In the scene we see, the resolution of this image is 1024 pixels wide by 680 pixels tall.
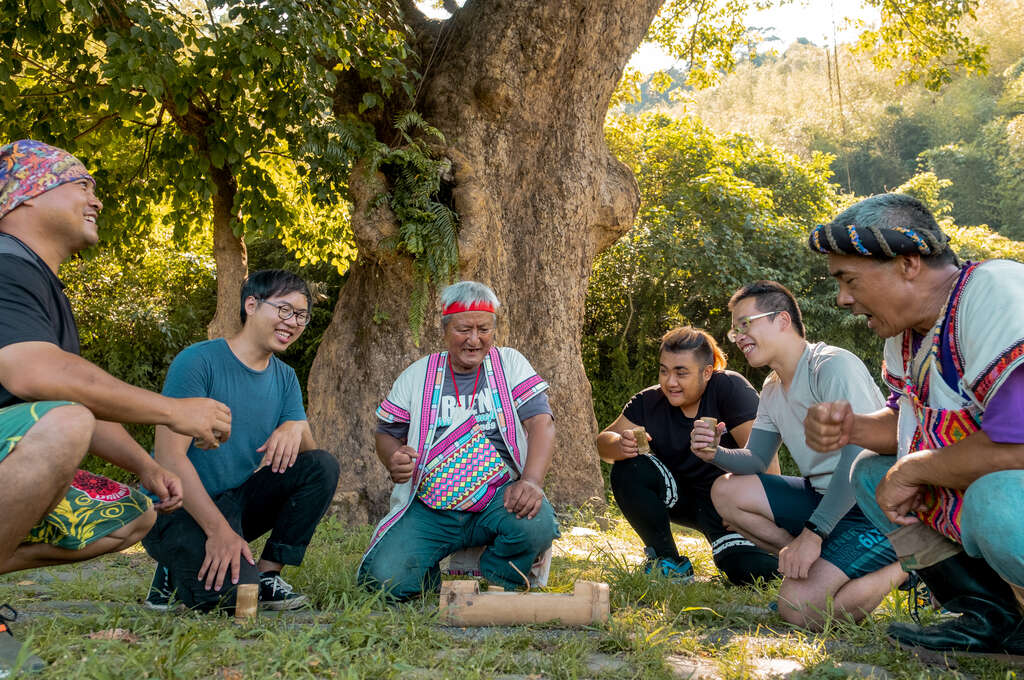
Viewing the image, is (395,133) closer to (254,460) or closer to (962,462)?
(254,460)

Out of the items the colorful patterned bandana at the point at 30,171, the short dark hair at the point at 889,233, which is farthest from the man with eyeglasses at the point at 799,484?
the colorful patterned bandana at the point at 30,171

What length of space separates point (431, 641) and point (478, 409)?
1391 mm

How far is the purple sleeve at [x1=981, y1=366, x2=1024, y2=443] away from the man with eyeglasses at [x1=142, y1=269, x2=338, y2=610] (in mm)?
2872

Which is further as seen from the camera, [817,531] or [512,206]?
[512,206]

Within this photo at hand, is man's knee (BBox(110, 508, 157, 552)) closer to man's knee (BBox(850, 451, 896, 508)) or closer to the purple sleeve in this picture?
man's knee (BBox(850, 451, 896, 508))

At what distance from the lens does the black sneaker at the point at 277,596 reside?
3688 millimetres

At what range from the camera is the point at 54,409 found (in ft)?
8.61

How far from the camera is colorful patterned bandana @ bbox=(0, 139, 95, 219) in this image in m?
2.94

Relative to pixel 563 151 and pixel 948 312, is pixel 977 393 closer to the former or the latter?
pixel 948 312

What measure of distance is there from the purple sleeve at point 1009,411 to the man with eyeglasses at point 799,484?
119 cm

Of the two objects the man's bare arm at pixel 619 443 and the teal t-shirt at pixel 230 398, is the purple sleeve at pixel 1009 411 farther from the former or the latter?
the teal t-shirt at pixel 230 398

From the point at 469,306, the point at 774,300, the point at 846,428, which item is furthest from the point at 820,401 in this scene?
the point at 469,306

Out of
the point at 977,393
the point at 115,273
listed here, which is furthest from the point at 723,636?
the point at 115,273

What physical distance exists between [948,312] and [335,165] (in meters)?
5.10
